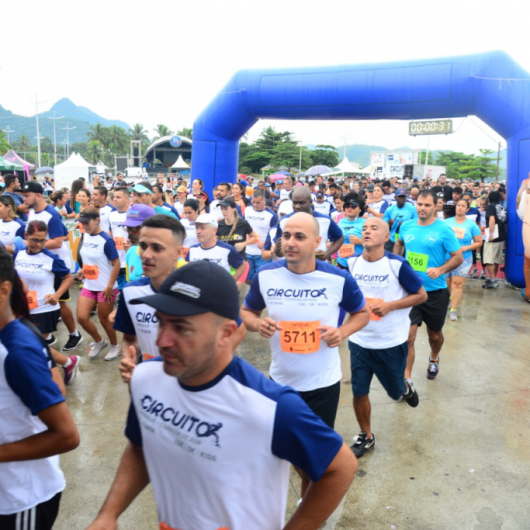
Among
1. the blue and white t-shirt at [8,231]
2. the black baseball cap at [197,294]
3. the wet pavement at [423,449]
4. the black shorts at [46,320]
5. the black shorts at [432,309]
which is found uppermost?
the black baseball cap at [197,294]

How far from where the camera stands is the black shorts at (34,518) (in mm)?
1867

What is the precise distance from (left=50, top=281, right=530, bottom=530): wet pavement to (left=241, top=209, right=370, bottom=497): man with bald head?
832 mm

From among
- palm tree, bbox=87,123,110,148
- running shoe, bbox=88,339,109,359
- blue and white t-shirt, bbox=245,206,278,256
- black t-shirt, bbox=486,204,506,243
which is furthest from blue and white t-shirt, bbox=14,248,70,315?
palm tree, bbox=87,123,110,148

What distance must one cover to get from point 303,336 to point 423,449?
179 centimetres

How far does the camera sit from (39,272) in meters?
5.07

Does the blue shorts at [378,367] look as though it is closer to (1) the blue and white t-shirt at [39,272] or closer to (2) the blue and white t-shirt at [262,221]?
(1) the blue and white t-shirt at [39,272]

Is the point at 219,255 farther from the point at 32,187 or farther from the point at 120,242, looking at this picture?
the point at 32,187

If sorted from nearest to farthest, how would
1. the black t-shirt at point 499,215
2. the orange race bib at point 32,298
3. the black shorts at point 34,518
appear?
the black shorts at point 34,518
the orange race bib at point 32,298
the black t-shirt at point 499,215

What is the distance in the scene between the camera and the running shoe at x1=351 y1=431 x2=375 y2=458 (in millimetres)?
3846

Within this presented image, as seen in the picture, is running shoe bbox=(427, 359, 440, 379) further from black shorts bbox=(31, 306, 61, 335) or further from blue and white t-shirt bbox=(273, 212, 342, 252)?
black shorts bbox=(31, 306, 61, 335)

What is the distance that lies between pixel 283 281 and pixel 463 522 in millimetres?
1912

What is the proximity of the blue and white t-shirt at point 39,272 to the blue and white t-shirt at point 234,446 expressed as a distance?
407 centimetres

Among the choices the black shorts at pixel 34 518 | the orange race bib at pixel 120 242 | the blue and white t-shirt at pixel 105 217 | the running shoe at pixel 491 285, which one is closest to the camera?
the black shorts at pixel 34 518

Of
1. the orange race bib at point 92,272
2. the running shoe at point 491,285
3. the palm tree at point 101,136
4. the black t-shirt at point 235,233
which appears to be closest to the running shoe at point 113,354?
the orange race bib at point 92,272
